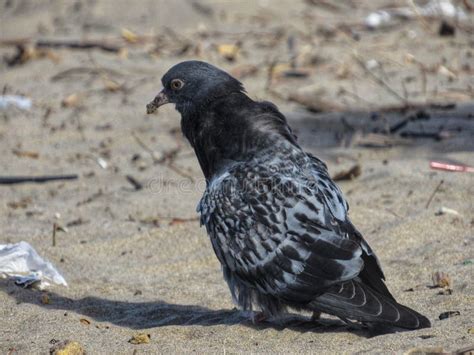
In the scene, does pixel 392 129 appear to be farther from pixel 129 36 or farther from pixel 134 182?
pixel 129 36

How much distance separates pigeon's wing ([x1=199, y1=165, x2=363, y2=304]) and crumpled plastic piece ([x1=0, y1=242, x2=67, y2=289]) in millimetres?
1259

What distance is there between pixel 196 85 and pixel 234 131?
0.46 m

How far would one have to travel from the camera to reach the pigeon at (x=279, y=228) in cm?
431

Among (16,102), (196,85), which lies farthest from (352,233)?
(16,102)

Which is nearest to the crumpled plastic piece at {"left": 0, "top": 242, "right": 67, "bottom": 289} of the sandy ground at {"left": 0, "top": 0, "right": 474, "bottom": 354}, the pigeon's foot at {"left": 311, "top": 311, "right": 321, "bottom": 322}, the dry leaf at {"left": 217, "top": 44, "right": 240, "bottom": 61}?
the sandy ground at {"left": 0, "top": 0, "right": 474, "bottom": 354}

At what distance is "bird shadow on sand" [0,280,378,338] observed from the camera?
464 cm

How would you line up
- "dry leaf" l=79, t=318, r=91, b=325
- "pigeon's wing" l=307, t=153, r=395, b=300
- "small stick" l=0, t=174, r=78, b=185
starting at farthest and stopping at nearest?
"small stick" l=0, t=174, r=78, b=185
"dry leaf" l=79, t=318, r=91, b=325
"pigeon's wing" l=307, t=153, r=395, b=300

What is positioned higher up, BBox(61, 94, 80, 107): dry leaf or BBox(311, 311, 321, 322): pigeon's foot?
BBox(311, 311, 321, 322): pigeon's foot

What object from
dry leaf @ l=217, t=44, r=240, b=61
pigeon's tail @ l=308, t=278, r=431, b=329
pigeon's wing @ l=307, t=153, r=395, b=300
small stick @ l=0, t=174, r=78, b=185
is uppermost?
pigeon's wing @ l=307, t=153, r=395, b=300

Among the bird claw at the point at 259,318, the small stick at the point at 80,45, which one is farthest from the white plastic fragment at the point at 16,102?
Answer: the bird claw at the point at 259,318

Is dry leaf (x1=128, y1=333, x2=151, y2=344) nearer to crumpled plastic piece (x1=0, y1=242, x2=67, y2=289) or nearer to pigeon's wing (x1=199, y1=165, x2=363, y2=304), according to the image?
pigeon's wing (x1=199, y1=165, x2=363, y2=304)

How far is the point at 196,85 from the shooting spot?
5.16 m

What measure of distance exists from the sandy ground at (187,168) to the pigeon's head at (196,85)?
1.14 meters

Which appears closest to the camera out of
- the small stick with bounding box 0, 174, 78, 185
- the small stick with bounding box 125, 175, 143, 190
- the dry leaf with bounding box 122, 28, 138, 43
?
the small stick with bounding box 125, 175, 143, 190
